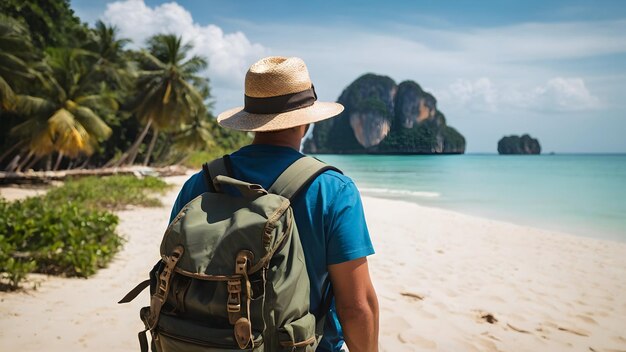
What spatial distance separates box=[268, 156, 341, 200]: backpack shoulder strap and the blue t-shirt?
2 centimetres

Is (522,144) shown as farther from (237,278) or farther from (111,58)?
(237,278)

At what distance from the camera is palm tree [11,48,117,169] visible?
17.9 metres

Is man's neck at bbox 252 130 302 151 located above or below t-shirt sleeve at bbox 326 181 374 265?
above

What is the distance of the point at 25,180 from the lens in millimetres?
18344

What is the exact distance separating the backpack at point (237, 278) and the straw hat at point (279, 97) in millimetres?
252

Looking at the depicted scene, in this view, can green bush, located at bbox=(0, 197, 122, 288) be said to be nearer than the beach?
No

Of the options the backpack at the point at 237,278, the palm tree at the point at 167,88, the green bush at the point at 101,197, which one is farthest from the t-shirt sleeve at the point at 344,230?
the palm tree at the point at 167,88

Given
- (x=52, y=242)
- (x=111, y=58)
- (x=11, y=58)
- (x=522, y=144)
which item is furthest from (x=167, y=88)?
(x=522, y=144)

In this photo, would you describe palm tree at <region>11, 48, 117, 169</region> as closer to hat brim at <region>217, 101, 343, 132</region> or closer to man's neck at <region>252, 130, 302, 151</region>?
hat brim at <region>217, 101, 343, 132</region>

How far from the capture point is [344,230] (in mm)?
1297

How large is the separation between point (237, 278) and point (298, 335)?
0.24m

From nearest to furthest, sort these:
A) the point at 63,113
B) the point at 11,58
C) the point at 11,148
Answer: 1. the point at 11,58
2. the point at 63,113
3. the point at 11,148

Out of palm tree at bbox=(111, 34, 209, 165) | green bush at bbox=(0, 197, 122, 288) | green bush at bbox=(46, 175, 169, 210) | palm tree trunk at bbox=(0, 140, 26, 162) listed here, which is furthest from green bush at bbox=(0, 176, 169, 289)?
palm tree at bbox=(111, 34, 209, 165)

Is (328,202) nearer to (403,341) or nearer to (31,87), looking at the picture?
(403,341)
